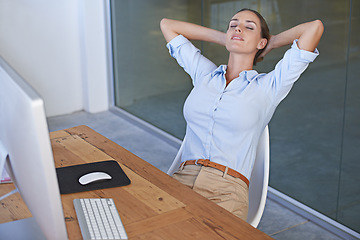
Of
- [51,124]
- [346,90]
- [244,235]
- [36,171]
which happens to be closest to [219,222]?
[244,235]

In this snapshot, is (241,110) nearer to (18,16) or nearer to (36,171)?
(36,171)

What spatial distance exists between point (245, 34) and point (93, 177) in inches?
36.1

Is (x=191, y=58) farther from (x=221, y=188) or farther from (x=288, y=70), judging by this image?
(x=221, y=188)

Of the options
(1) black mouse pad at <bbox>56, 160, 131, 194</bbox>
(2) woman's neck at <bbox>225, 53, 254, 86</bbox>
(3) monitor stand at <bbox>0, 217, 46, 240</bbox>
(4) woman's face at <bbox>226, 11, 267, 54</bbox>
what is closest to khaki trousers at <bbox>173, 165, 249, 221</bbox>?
(1) black mouse pad at <bbox>56, 160, 131, 194</bbox>

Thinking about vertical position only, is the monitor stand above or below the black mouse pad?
below

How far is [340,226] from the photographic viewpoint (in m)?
2.85

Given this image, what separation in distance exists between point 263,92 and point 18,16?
3.25 m

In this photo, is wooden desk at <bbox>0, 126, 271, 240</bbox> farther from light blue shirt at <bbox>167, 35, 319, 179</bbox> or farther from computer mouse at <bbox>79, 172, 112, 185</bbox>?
light blue shirt at <bbox>167, 35, 319, 179</bbox>

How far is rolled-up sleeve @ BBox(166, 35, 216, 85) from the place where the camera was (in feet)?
7.44

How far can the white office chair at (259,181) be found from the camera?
6.50 feet

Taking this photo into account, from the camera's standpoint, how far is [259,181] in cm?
210

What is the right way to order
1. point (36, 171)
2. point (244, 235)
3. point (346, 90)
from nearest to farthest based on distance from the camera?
1. point (36, 171)
2. point (244, 235)
3. point (346, 90)

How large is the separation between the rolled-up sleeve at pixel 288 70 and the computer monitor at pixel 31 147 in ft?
3.64

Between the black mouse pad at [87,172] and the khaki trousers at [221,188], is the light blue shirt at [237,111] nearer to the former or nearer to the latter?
the khaki trousers at [221,188]
